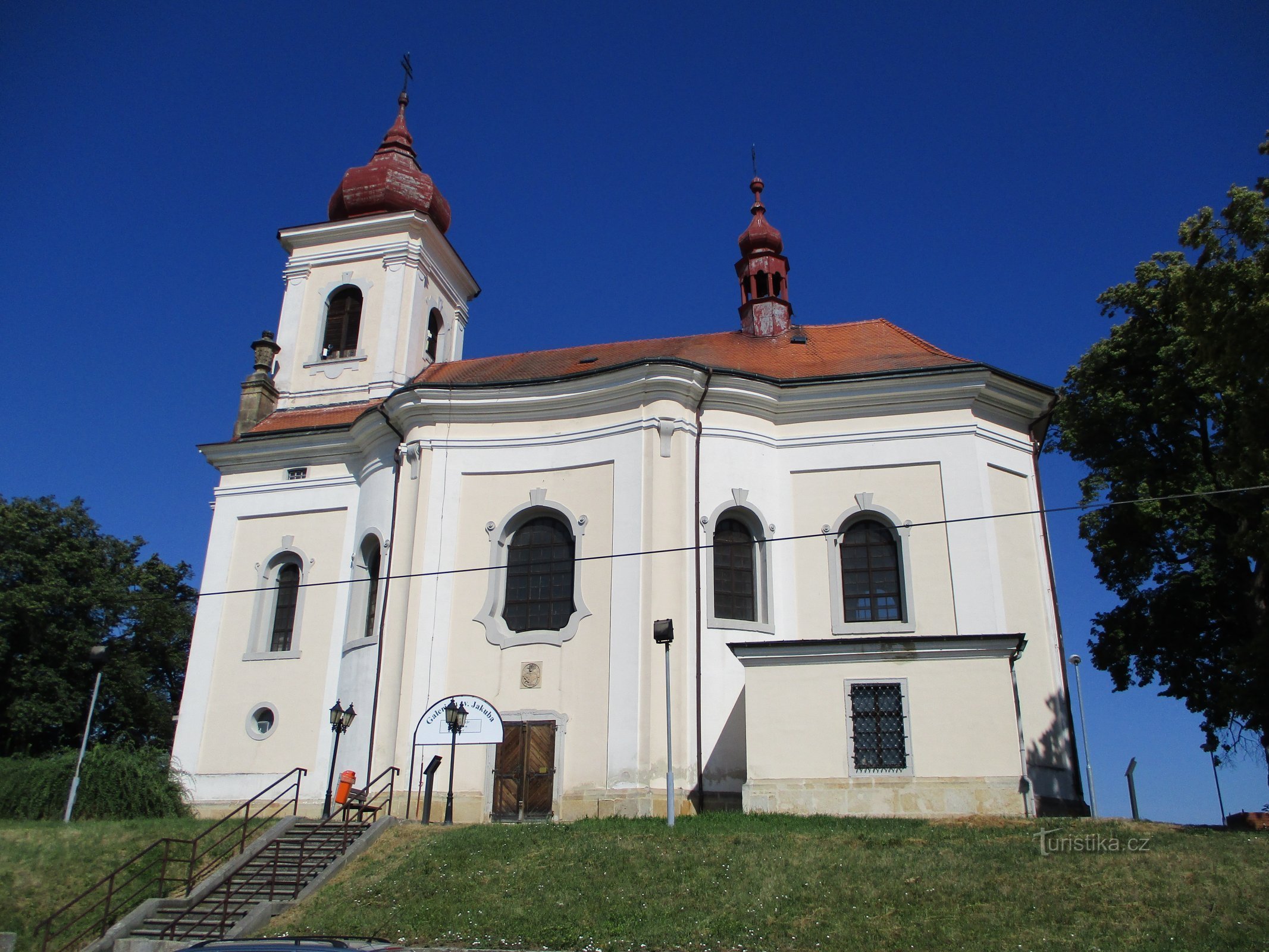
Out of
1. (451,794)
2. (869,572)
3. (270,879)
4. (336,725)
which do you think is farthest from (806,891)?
(869,572)

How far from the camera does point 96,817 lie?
68.0ft

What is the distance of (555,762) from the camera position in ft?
66.1

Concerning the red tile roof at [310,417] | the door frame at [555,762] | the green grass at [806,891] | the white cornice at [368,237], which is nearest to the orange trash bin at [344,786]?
the door frame at [555,762]

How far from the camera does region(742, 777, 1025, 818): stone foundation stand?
17.6 metres

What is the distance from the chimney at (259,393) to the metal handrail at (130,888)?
12552 millimetres

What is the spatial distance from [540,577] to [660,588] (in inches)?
110

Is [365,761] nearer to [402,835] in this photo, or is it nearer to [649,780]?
[402,835]

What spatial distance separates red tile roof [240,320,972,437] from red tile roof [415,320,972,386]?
0.07 feet

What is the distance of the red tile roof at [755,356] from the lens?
2411cm

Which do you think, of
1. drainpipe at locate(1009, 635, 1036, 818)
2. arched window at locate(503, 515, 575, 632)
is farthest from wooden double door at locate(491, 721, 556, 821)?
drainpipe at locate(1009, 635, 1036, 818)

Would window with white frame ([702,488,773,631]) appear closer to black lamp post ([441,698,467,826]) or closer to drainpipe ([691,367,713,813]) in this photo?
drainpipe ([691,367,713,813])

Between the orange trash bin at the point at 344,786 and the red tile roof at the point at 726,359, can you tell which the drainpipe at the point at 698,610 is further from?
the orange trash bin at the point at 344,786

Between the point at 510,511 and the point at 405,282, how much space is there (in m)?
9.64

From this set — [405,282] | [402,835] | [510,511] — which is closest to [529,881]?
[402,835]
